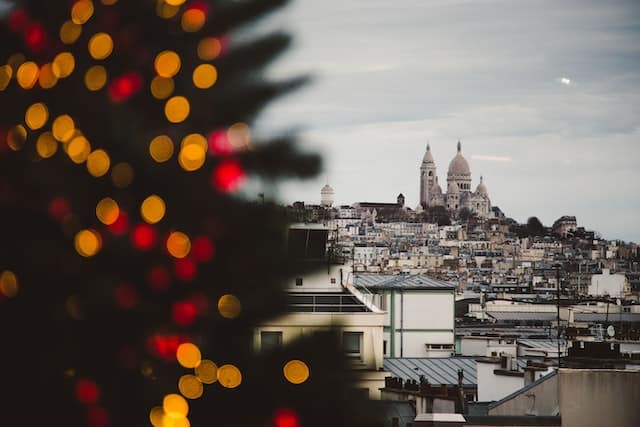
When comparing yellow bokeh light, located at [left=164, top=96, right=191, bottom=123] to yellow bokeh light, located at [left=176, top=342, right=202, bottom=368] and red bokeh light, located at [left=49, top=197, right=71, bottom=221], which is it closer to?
red bokeh light, located at [left=49, top=197, right=71, bottom=221]

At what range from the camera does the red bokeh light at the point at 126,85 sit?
1271 millimetres

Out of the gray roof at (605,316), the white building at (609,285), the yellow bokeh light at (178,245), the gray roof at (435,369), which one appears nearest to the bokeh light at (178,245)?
the yellow bokeh light at (178,245)

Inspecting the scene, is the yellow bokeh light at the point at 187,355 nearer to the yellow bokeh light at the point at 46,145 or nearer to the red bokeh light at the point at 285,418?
the red bokeh light at the point at 285,418

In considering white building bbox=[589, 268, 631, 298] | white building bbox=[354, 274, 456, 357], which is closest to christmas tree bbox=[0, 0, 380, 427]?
white building bbox=[354, 274, 456, 357]

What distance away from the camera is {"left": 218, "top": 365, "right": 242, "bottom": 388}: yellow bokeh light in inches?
48.9

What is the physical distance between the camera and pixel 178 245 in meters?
1.24

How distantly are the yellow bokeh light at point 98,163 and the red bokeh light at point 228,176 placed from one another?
0.40 feet

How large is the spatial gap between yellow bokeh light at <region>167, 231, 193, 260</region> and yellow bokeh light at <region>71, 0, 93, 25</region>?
280mm

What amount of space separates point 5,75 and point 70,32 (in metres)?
0.09

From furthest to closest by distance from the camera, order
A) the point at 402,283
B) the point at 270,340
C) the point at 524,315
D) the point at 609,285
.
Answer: the point at 524,315 → the point at 609,285 → the point at 402,283 → the point at 270,340

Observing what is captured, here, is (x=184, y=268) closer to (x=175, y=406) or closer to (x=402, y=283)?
(x=175, y=406)

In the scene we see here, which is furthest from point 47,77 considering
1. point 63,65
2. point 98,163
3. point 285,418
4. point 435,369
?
point 435,369

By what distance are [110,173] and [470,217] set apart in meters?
59.1

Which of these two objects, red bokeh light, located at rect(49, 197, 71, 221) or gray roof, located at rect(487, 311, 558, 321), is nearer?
red bokeh light, located at rect(49, 197, 71, 221)
